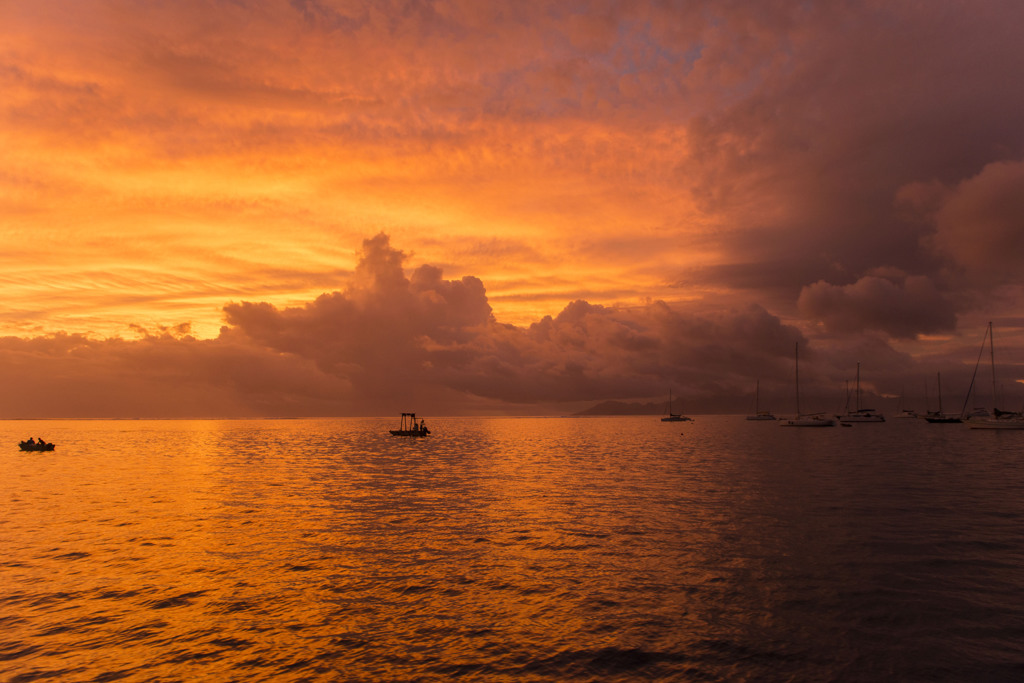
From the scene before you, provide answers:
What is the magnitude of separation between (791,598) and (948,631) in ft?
16.4

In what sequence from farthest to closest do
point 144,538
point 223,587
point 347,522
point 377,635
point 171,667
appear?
point 347,522
point 144,538
point 223,587
point 377,635
point 171,667

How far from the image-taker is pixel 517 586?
24.2 metres

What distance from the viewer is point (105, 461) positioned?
92.8 meters

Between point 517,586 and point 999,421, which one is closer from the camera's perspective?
point 517,586

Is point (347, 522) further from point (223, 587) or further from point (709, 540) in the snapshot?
point (709, 540)

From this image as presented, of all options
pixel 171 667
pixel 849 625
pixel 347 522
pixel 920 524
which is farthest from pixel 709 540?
pixel 171 667

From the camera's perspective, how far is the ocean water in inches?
680

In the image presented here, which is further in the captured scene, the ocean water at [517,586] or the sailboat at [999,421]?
the sailboat at [999,421]

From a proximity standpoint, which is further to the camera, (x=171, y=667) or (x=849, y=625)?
(x=849, y=625)

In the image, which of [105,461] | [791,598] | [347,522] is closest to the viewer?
[791,598]

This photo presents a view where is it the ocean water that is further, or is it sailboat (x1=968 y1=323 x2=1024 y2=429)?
sailboat (x1=968 y1=323 x2=1024 y2=429)

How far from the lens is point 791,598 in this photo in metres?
22.5

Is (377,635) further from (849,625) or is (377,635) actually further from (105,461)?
(105,461)

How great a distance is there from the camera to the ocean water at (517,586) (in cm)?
1728
